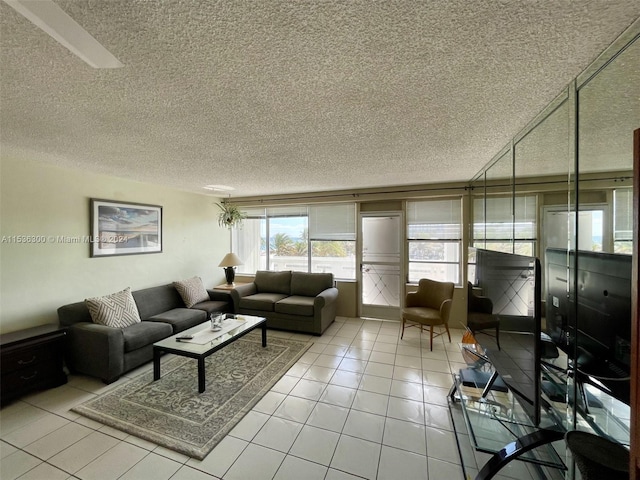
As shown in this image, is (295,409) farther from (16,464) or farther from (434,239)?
(434,239)

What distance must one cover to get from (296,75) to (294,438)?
242cm

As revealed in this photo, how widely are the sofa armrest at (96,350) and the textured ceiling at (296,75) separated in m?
1.80

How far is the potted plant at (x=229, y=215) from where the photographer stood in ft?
16.4

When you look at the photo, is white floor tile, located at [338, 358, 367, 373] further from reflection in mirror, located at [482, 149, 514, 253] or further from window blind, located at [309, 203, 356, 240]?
window blind, located at [309, 203, 356, 240]

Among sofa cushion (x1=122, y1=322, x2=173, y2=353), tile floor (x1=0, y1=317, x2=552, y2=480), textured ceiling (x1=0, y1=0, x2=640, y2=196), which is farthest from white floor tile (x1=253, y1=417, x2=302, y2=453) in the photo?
textured ceiling (x1=0, y1=0, x2=640, y2=196)

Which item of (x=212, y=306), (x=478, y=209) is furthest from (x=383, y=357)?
(x=212, y=306)

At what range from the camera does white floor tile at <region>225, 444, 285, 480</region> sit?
1.57m

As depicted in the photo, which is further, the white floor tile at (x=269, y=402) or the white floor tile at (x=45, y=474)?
the white floor tile at (x=269, y=402)

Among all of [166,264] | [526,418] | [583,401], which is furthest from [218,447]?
[166,264]

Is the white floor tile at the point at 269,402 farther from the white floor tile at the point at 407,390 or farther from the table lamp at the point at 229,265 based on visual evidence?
the table lamp at the point at 229,265

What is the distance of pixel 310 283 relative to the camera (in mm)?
4500

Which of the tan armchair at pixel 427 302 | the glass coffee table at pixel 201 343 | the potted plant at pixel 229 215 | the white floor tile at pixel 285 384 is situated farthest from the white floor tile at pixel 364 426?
the potted plant at pixel 229 215

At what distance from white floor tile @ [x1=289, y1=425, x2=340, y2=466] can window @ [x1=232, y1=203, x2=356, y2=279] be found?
10.0 ft

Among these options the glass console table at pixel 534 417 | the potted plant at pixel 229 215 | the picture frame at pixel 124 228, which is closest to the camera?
the glass console table at pixel 534 417
